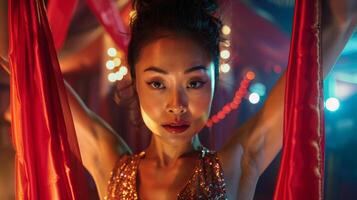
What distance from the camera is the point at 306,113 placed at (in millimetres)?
1017

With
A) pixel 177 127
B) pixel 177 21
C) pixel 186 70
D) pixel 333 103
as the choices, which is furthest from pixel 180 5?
pixel 333 103

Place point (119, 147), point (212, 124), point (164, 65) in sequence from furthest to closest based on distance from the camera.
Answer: point (212, 124)
point (119, 147)
point (164, 65)

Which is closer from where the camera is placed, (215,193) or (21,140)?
(21,140)

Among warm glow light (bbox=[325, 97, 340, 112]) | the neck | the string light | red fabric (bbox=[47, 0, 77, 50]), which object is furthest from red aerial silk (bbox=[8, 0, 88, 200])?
warm glow light (bbox=[325, 97, 340, 112])

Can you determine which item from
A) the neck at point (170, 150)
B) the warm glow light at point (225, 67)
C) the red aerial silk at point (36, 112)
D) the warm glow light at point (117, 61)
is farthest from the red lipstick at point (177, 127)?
the warm glow light at point (117, 61)

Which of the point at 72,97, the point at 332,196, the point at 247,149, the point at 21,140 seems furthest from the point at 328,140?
the point at 21,140

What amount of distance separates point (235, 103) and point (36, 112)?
0.66m

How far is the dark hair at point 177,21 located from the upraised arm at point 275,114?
0.19 metres

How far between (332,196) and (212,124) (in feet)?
1.40

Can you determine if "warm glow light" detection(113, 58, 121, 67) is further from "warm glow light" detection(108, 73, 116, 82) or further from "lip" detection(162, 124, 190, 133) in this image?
"lip" detection(162, 124, 190, 133)

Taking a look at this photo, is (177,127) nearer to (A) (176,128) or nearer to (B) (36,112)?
(A) (176,128)

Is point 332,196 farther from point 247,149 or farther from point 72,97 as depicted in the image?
point 72,97

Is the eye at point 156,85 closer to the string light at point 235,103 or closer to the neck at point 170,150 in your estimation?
the neck at point 170,150

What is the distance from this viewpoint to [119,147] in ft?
4.57
